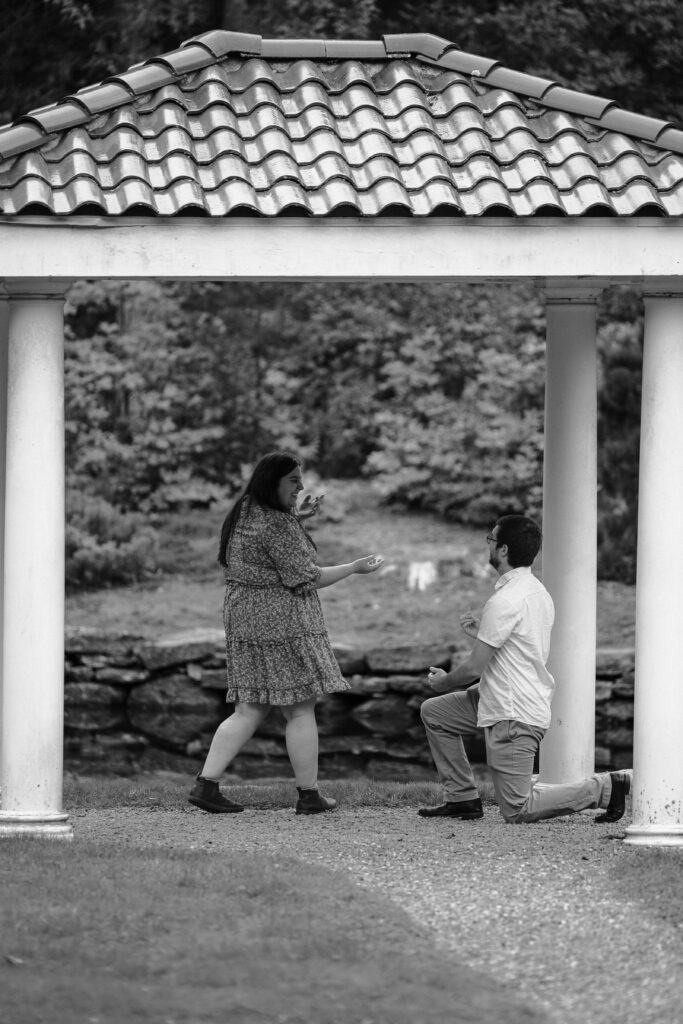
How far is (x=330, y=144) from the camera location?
6848mm

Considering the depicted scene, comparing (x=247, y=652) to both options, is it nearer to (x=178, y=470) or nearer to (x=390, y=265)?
(x=390, y=265)

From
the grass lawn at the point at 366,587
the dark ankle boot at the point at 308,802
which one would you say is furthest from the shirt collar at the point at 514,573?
the grass lawn at the point at 366,587

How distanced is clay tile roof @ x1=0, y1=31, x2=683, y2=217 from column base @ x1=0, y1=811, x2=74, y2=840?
7.92 ft

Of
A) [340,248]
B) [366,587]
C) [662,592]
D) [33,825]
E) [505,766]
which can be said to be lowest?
[33,825]

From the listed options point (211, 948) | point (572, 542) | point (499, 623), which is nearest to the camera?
point (211, 948)

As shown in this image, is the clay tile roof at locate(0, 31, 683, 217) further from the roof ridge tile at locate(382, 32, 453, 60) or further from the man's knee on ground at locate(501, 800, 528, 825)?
the man's knee on ground at locate(501, 800, 528, 825)

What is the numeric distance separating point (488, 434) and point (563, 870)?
9.62 meters

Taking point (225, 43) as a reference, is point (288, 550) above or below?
below

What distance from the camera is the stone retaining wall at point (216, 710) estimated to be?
11.9 meters

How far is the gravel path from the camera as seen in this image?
16.4 feet

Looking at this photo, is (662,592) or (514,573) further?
(514,573)

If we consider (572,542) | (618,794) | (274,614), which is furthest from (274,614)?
(618,794)

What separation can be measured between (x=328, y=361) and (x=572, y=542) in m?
9.11

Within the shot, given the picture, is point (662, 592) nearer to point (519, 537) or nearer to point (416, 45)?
point (519, 537)
